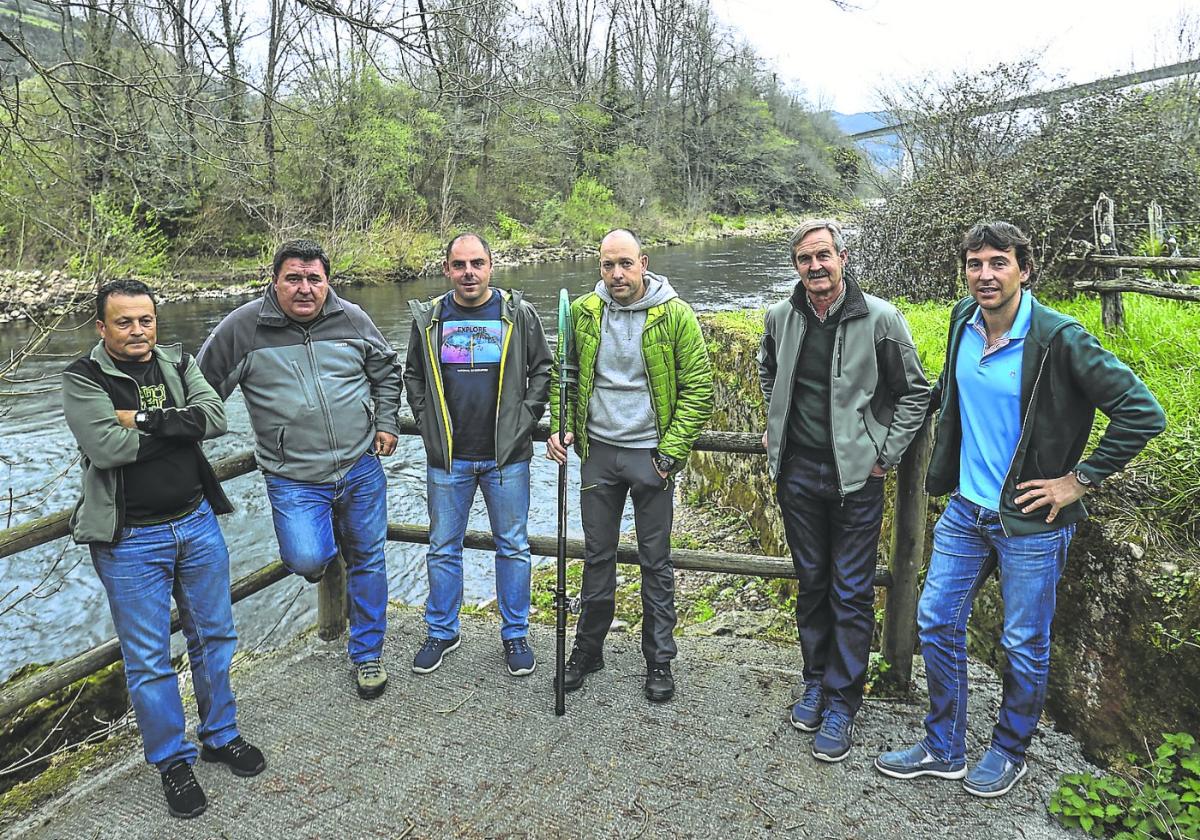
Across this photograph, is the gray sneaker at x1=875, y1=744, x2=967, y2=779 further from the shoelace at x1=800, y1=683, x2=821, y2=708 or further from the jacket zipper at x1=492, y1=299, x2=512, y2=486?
the jacket zipper at x1=492, y1=299, x2=512, y2=486

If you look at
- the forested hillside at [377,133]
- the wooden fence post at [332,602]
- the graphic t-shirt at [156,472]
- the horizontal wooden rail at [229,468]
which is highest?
the forested hillside at [377,133]

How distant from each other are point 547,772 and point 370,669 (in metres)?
0.99

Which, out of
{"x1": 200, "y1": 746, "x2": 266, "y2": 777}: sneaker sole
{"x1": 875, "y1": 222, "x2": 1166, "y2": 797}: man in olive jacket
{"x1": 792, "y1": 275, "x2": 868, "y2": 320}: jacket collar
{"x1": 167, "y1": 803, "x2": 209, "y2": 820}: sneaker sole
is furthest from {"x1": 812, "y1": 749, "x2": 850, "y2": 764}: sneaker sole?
{"x1": 167, "y1": 803, "x2": 209, "y2": 820}: sneaker sole

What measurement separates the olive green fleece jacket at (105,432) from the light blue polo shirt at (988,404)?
2.56m

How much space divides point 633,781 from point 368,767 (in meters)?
0.97

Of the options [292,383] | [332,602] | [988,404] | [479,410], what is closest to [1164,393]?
[988,404]

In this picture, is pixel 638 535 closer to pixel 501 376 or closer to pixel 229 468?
pixel 501 376

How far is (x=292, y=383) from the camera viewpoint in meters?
3.06

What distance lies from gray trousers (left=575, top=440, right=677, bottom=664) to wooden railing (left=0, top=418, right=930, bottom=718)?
0.20 m

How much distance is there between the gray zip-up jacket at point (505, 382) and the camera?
3.26m

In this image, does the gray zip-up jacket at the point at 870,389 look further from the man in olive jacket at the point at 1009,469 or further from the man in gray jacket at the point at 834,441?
the man in olive jacket at the point at 1009,469

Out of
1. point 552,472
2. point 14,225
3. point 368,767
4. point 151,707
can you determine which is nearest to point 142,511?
point 151,707

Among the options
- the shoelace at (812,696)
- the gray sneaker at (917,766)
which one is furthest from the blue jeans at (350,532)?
the gray sneaker at (917,766)

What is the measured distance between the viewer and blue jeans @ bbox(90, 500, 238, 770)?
8.19 feet
